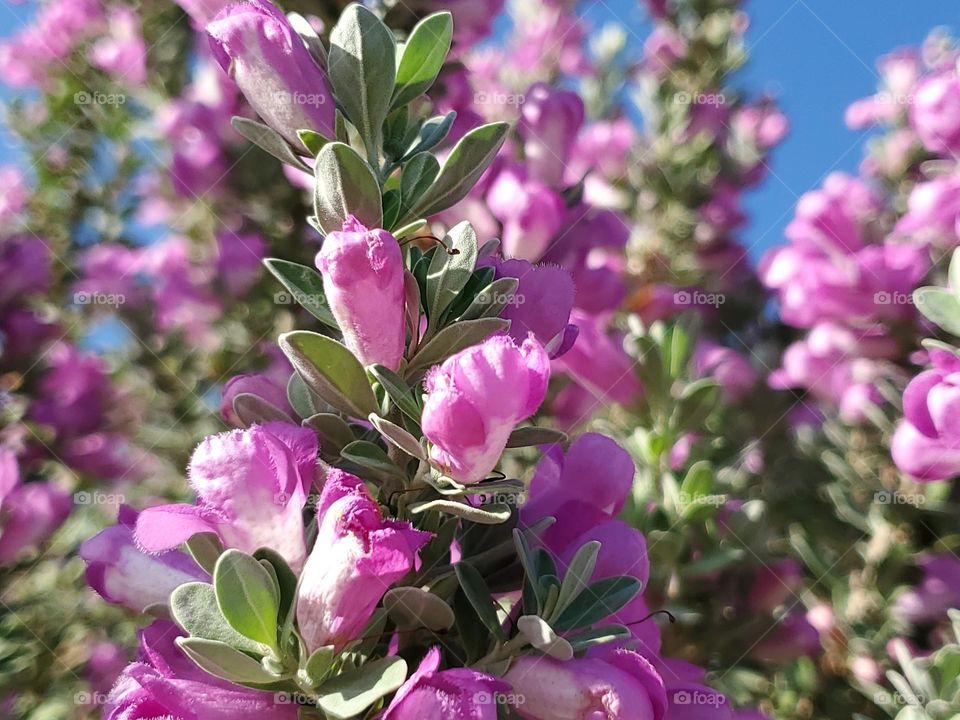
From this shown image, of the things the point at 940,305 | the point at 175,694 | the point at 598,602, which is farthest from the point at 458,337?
the point at 940,305

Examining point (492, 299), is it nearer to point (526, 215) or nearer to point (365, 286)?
point (365, 286)

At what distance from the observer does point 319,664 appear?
70 cm

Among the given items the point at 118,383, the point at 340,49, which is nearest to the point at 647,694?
the point at 340,49

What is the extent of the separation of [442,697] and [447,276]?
36cm

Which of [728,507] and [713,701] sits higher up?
[713,701]

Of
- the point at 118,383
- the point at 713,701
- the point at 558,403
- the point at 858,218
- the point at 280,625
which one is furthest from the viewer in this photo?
the point at 118,383

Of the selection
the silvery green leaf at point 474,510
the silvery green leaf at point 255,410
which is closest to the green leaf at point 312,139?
the silvery green leaf at point 255,410

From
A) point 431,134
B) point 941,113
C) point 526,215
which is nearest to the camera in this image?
point 431,134

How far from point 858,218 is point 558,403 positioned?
87 centimetres

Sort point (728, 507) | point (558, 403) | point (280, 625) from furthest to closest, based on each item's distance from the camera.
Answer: point (558, 403) → point (728, 507) → point (280, 625)

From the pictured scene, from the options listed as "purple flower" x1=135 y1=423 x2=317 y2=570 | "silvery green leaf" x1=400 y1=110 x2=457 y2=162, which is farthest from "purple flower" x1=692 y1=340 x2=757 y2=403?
"purple flower" x1=135 y1=423 x2=317 y2=570

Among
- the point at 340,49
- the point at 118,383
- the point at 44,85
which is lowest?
the point at 118,383

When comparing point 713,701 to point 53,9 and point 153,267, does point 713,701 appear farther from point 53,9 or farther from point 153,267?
point 53,9

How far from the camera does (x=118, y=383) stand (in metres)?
2.89
